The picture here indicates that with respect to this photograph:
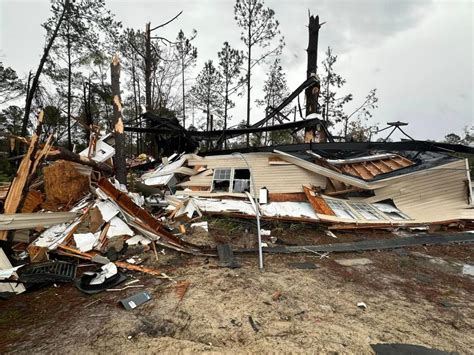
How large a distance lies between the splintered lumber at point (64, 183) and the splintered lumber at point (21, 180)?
4.09 feet

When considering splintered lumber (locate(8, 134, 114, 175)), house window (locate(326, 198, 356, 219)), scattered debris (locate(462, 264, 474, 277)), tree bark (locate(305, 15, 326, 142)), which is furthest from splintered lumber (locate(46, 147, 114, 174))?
scattered debris (locate(462, 264, 474, 277))

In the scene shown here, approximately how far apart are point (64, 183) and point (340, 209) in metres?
7.49

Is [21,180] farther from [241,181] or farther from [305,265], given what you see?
[305,265]

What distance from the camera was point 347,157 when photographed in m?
9.26

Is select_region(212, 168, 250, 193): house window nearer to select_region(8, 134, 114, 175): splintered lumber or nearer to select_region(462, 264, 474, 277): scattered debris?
select_region(8, 134, 114, 175): splintered lumber

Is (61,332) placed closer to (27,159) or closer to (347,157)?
(27,159)

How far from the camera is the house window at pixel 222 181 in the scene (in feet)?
29.3

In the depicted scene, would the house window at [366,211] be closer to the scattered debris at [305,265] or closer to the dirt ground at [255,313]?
the dirt ground at [255,313]

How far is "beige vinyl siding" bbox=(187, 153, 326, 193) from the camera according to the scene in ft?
27.5

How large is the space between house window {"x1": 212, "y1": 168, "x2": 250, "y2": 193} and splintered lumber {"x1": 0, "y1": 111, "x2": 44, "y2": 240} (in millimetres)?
4925

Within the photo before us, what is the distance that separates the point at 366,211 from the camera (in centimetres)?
762

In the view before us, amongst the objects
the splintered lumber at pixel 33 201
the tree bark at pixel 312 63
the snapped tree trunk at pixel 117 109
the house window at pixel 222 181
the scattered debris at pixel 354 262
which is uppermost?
the tree bark at pixel 312 63

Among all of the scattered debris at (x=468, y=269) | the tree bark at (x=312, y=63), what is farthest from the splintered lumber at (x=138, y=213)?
the tree bark at (x=312, y=63)

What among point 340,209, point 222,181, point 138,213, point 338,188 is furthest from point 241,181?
point 138,213
